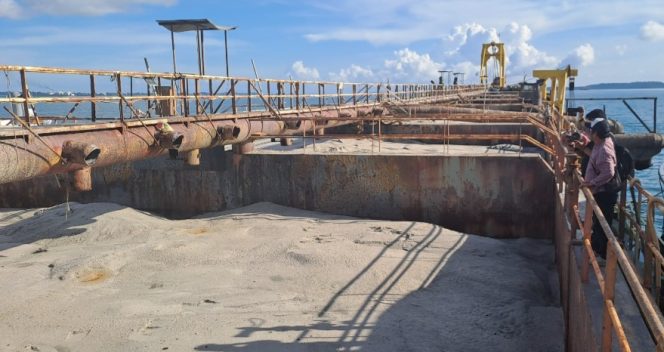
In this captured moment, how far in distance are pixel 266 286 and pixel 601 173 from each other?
15.3 ft

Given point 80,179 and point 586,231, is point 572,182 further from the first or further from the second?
point 80,179

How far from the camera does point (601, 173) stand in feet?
19.7

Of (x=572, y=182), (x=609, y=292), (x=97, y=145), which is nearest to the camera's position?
(x=609, y=292)

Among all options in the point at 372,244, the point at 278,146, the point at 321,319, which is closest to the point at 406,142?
the point at 278,146

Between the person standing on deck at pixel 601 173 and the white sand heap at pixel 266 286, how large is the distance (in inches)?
51.8

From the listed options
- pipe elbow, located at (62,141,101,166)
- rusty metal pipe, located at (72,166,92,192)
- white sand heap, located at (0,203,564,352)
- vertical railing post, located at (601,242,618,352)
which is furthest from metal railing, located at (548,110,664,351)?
rusty metal pipe, located at (72,166,92,192)

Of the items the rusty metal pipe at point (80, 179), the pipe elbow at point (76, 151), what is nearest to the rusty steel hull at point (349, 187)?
the rusty metal pipe at point (80, 179)

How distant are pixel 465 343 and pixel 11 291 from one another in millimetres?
6257

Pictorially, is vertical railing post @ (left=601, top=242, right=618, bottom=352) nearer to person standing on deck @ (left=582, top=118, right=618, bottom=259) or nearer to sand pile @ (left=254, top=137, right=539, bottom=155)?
person standing on deck @ (left=582, top=118, right=618, bottom=259)

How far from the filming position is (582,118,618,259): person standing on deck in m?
5.98

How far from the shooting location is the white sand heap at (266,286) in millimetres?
6480

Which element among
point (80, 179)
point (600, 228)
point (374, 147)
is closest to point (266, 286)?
point (80, 179)

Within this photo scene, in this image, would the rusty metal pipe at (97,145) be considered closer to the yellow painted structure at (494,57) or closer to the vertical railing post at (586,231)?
the vertical railing post at (586,231)

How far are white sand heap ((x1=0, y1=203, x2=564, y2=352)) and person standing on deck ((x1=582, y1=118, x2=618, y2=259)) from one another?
131 centimetres
